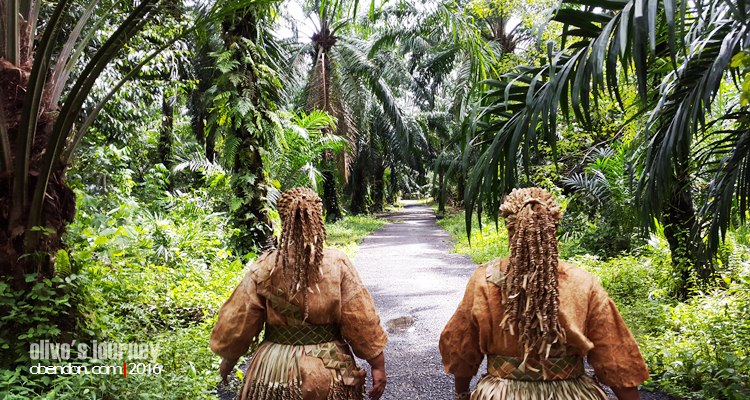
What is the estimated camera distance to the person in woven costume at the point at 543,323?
2.07m

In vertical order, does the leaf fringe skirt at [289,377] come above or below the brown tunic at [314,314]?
below

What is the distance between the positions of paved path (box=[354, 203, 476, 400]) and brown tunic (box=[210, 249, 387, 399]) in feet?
6.72

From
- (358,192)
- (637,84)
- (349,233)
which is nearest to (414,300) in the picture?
(637,84)

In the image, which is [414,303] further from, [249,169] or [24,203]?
[24,203]

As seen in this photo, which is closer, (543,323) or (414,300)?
(543,323)

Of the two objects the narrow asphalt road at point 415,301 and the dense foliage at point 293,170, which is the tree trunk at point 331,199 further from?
the dense foliage at point 293,170

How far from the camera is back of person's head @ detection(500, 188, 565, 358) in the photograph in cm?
206

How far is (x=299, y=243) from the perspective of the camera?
252cm

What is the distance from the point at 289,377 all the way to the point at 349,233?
1527 cm

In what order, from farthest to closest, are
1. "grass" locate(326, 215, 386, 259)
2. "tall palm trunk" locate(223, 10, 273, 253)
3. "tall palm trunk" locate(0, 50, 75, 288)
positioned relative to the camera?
"grass" locate(326, 215, 386, 259) → "tall palm trunk" locate(223, 10, 273, 253) → "tall palm trunk" locate(0, 50, 75, 288)

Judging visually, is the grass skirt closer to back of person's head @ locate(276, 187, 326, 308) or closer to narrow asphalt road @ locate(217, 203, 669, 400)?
back of person's head @ locate(276, 187, 326, 308)

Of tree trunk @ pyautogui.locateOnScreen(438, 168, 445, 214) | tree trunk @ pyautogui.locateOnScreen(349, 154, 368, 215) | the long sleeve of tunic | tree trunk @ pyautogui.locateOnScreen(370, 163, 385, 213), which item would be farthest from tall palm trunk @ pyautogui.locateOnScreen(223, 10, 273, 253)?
tree trunk @ pyautogui.locateOnScreen(370, 163, 385, 213)

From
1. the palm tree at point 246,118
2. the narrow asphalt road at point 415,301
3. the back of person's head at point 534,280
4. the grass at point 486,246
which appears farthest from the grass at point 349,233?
the back of person's head at point 534,280

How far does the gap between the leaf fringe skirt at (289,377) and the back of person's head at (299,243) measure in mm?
305
